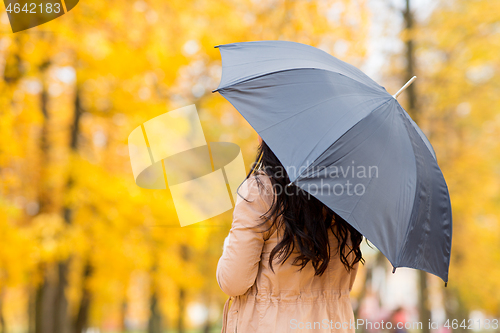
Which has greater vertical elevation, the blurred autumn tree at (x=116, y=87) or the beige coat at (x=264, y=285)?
the blurred autumn tree at (x=116, y=87)

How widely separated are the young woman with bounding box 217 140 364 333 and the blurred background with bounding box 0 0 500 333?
3.57 m

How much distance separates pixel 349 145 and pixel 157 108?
3.98 metres

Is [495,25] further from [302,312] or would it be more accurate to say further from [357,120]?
[302,312]

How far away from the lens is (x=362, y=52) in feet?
17.2

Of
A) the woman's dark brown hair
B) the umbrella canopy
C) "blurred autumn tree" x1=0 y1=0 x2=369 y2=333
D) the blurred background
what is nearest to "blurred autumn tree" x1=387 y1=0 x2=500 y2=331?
the blurred background

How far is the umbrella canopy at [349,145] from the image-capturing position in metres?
1.50

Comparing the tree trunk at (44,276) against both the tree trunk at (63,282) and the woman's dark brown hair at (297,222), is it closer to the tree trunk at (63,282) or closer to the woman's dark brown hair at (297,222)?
the tree trunk at (63,282)

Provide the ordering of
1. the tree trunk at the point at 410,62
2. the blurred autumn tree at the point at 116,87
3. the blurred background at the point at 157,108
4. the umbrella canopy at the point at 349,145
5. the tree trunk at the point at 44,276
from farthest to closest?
the tree trunk at the point at 410,62 → the tree trunk at the point at 44,276 → the blurred background at the point at 157,108 → the blurred autumn tree at the point at 116,87 → the umbrella canopy at the point at 349,145

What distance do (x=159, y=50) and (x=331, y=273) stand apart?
4146 millimetres

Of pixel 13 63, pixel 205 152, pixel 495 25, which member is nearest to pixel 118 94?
pixel 13 63

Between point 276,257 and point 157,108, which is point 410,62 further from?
point 276,257

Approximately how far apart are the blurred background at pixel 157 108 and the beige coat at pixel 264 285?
11.7 feet

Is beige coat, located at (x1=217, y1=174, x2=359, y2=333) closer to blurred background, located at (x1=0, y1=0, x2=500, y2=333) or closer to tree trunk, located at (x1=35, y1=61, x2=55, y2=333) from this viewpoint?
blurred background, located at (x1=0, y1=0, x2=500, y2=333)

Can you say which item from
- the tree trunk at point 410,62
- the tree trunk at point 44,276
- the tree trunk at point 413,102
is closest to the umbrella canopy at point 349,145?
the tree trunk at point 44,276
